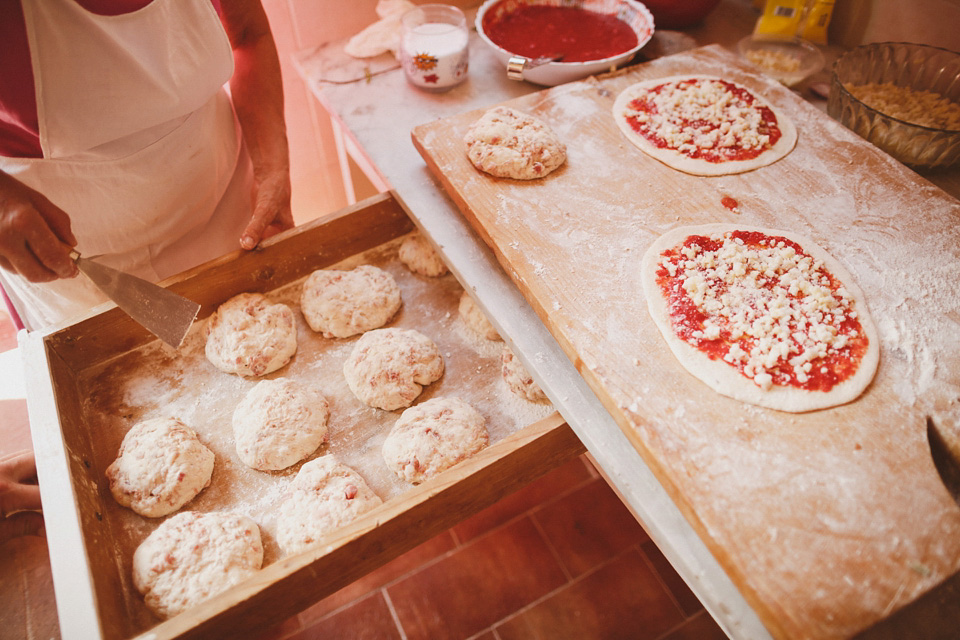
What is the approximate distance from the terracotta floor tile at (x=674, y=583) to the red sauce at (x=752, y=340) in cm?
127

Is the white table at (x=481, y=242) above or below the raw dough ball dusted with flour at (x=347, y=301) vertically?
above

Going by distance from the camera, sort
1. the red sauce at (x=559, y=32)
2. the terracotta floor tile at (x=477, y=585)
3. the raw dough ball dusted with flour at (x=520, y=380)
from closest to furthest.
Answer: the raw dough ball dusted with flour at (x=520, y=380) < the red sauce at (x=559, y=32) < the terracotta floor tile at (x=477, y=585)

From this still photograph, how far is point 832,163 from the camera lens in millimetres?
1401

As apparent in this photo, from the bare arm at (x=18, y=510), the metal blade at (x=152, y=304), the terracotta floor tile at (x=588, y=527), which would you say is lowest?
the terracotta floor tile at (x=588, y=527)

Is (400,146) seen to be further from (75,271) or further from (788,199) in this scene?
(788,199)

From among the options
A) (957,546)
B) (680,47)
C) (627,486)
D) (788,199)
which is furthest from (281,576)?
(680,47)

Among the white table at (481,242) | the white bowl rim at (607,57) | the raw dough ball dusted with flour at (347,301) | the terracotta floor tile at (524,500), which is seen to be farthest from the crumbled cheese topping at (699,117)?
the terracotta floor tile at (524,500)

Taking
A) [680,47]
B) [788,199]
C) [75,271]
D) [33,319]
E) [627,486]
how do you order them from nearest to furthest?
[627,486], [75,271], [788,199], [33,319], [680,47]

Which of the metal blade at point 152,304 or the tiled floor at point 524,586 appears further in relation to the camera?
the tiled floor at point 524,586

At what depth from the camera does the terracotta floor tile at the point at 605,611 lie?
190 centimetres

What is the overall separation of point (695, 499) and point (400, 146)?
127 centimetres

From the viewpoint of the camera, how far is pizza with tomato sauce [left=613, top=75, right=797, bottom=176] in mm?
A: 1419

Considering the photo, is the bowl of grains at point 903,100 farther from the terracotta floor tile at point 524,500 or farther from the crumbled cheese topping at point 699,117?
the terracotta floor tile at point 524,500

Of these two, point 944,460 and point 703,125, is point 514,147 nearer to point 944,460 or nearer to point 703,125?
point 703,125
